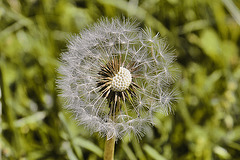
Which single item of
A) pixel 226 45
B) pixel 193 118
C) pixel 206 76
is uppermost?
pixel 226 45

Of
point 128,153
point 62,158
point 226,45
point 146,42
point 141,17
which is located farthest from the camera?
point 226,45

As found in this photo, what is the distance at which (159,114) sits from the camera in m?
1.17

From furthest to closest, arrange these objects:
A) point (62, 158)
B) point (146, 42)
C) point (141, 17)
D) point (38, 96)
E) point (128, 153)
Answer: point (141, 17), point (38, 96), point (62, 158), point (128, 153), point (146, 42)

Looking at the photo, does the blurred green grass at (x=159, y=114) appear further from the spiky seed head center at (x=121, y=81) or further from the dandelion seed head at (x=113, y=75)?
the spiky seed head center at (x=121, y=81)

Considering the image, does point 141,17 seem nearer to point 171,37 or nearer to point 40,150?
point 171,37

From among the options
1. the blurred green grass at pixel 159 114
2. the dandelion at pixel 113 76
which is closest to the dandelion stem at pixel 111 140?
the dandelion at pixel 113 76

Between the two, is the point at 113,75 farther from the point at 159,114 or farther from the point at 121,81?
the point at 159,114

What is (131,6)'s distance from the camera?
1.33 metres

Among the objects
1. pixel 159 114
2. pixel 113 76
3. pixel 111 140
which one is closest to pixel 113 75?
pixel 113 76

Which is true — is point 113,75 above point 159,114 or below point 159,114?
above

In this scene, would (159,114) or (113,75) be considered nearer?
(113,75)

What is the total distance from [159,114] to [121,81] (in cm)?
59

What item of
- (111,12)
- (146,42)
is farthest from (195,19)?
(146,42)

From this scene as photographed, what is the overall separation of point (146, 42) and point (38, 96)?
2.29 ft
